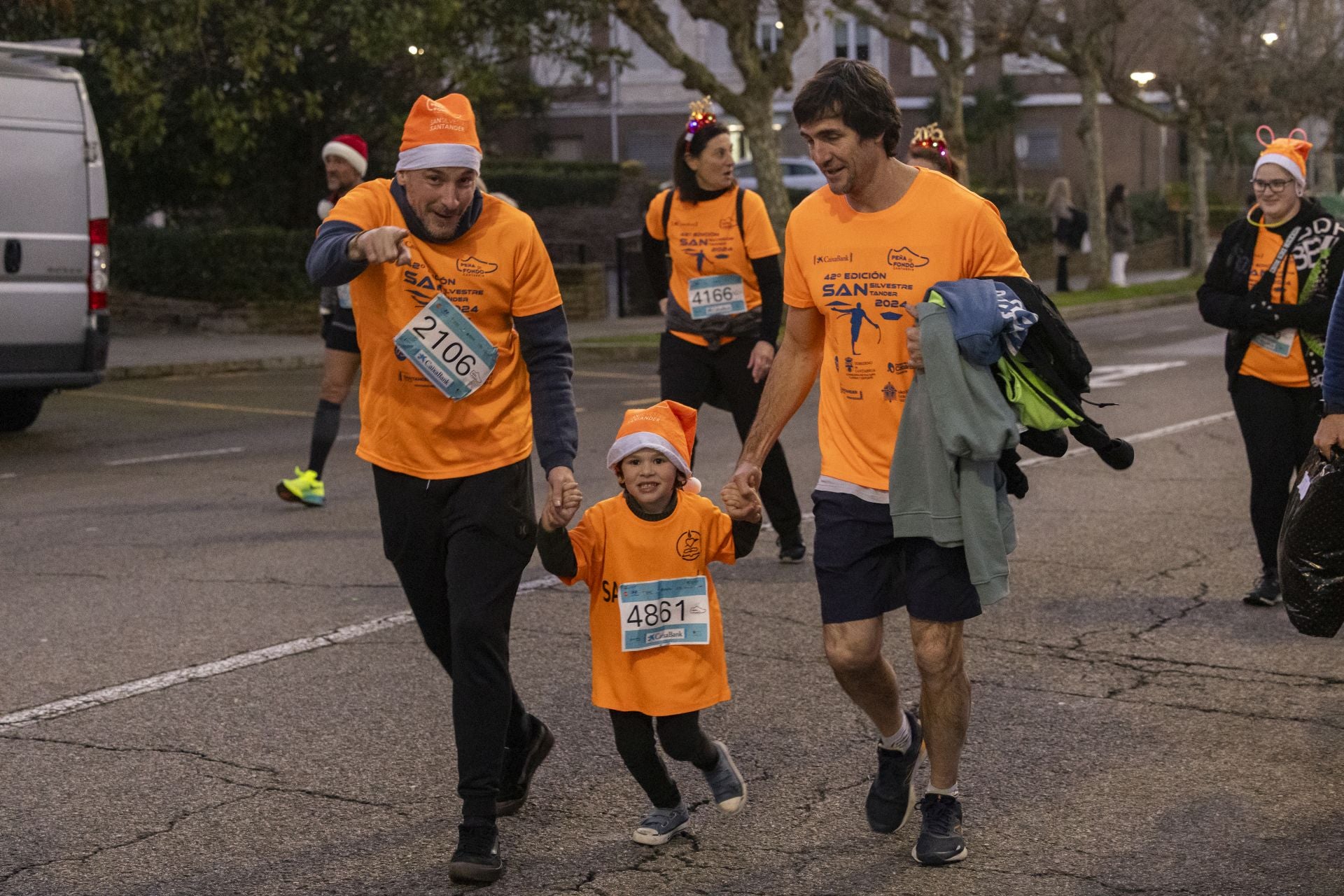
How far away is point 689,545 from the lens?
4809 millimetres

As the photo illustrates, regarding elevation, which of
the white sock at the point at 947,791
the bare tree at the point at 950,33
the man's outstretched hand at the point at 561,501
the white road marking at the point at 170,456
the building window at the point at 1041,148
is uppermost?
the bare tree at the point at 950,33

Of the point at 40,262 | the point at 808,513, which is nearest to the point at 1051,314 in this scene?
the point at 808,513

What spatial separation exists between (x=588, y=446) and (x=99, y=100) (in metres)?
14.9

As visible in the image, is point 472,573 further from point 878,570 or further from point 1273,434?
point 1273,434

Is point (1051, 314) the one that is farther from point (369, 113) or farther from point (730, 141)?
point (369, 113)

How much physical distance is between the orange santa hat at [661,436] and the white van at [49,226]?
30.0 ft

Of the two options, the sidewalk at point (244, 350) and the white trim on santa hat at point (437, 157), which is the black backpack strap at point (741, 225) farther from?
the sidewalk at point (244, 350)

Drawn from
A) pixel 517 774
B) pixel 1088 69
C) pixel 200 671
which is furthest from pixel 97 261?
pixel 1088 69

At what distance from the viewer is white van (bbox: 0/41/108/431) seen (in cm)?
1287

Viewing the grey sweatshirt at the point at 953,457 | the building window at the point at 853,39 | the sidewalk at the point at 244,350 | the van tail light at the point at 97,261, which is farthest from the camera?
the building window at the point at 853,39

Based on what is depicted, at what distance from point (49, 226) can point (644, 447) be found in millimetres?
9499

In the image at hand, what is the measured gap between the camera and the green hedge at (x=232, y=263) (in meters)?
24.8

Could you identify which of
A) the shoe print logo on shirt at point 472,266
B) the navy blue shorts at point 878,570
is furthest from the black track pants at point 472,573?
the navy blue shorts at point 878,570

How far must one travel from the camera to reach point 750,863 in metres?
4.69
